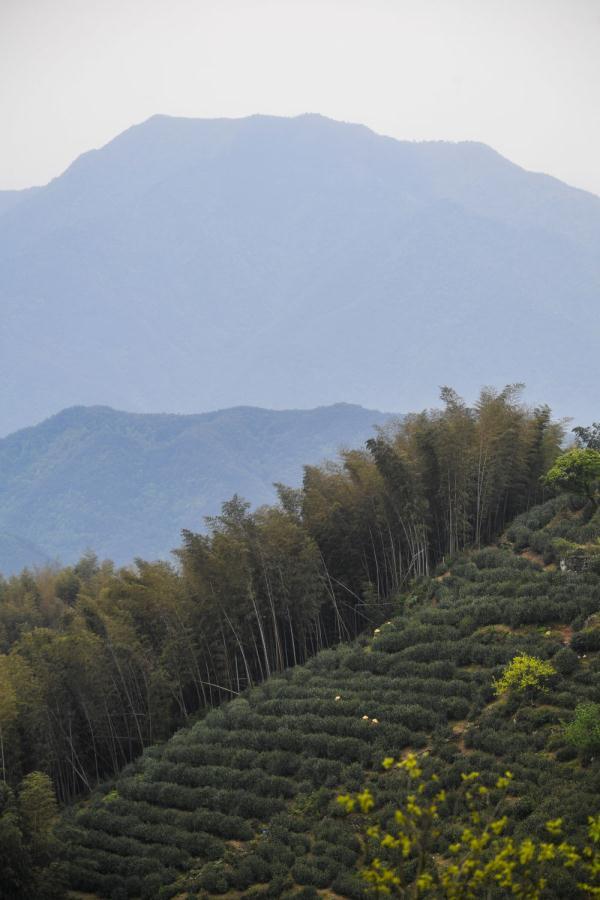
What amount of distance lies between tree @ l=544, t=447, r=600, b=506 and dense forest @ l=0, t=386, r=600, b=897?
108mm

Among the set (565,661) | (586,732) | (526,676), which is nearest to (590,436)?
(565,661)

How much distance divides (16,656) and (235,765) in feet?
38.1

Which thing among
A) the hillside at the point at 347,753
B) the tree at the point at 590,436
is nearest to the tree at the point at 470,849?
the hillside at the point at 347,753

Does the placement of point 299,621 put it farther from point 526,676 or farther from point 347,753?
point 526,676

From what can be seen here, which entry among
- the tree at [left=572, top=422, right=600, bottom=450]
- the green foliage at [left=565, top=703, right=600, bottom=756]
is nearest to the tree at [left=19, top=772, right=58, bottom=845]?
the green foliage at [left=565, top=703, right=600, bottom=756]

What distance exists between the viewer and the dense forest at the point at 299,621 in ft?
77.4

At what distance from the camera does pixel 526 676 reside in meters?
22.8

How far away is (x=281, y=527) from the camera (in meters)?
37.6

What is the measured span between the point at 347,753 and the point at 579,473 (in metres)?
15.7

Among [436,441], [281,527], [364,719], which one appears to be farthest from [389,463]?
[364,719]

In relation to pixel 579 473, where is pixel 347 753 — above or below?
below

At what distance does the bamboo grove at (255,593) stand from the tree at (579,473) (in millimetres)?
5698

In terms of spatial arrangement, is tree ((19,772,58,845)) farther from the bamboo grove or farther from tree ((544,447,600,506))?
tree ((544,447,600,506))

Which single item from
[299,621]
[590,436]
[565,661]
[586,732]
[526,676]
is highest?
[590,436]
